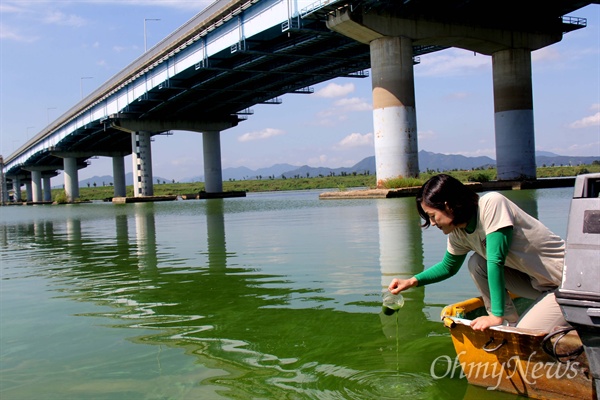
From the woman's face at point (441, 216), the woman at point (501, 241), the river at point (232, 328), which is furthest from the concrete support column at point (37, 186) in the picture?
the woman at point (501, 241)

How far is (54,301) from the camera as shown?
702 centimetres

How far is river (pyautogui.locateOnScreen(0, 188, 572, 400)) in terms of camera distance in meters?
3.84

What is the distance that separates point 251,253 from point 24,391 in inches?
267

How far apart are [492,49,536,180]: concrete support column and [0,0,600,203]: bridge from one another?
6cm

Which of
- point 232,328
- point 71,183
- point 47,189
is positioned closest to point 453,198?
point 232,328

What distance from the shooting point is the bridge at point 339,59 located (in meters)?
30.5

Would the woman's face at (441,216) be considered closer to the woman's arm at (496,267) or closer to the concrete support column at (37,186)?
the woman's arm at (496,267)

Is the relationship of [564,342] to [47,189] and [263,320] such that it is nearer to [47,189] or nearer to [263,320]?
[263,320]

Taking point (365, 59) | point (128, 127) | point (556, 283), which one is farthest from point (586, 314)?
point (128, 127)

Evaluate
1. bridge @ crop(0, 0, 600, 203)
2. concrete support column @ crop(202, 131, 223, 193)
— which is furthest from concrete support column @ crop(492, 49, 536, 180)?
concrete support column @ crop(202, 131, 223, 193)

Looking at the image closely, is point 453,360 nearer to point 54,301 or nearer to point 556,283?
point 556,283

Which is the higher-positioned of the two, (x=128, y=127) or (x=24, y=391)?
(x=128, y=127)

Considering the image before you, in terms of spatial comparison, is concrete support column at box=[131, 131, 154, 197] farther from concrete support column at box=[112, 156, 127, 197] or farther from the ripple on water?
the ripple on water

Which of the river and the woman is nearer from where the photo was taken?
the woman
